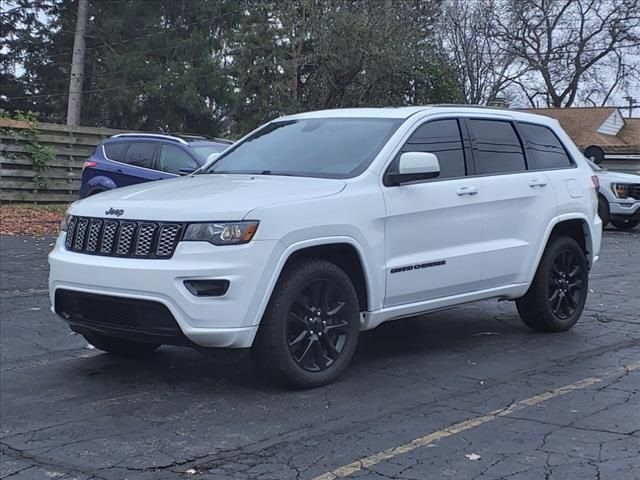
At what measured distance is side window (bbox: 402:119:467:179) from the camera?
6.55m

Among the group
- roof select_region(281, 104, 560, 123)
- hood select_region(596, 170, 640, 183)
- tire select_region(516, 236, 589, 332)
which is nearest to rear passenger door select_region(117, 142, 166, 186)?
roof select_region(281, 104, 560, 123)

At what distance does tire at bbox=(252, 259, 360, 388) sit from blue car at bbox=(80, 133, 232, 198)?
317 inches

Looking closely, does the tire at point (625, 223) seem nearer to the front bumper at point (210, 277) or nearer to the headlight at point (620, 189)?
the headlight at point (620, 189)

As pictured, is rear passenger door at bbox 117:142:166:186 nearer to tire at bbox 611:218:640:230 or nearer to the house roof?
tire at bbox 611:218:640:230

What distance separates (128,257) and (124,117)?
29132mm

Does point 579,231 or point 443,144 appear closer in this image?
point 443,144

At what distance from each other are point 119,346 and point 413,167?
2.53 metres

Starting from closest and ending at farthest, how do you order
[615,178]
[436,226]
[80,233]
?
1. [80,233]
2. [436,226]
3. [615,178]

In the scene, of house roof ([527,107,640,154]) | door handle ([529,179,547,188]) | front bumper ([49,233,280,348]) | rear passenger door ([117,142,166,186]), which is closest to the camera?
front bumper ([49,233,280,348])

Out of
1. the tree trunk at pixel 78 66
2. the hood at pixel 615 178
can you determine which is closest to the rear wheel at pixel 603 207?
the hood at pixel 615 178

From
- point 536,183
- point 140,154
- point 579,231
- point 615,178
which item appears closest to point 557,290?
point 579,231

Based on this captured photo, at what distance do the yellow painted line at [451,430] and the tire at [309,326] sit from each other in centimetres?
105

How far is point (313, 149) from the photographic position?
257 inches

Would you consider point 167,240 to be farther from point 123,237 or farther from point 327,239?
point 327,239
